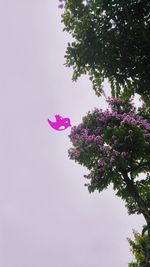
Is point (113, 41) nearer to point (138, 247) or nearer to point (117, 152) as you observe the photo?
point (117, 152)

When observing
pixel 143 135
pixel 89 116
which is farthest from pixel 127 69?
pixel 89 116

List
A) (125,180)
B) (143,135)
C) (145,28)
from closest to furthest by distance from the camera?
(145,28), (143,135), (125,180)

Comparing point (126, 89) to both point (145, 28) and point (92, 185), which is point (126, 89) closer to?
point (145, 28)

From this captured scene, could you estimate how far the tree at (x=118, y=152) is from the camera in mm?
20734

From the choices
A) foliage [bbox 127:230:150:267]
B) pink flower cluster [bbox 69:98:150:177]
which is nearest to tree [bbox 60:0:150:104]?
pink flower cluster [bbox 69:98:150:177]

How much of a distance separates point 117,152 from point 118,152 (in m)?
0.09

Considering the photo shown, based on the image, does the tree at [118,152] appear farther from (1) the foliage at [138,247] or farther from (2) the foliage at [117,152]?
(1) the foliage at [138,247]

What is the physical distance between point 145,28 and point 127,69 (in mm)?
1488

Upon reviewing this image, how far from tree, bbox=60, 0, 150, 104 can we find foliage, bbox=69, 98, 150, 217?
33.2 feet

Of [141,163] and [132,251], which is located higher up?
[141,163]

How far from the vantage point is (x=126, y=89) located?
10.8m

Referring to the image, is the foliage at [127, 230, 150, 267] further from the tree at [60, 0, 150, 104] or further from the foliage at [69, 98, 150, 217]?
the tree at [60, 0, 150, 104]

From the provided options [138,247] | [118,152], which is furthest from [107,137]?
[138,247]

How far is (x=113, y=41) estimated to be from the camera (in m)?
9.62
